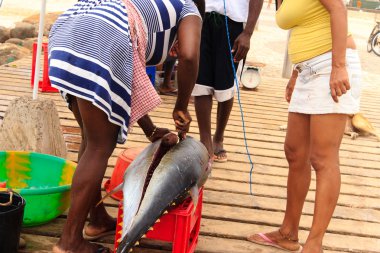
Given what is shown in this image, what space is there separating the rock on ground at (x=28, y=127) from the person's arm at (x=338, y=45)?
6.45 feet

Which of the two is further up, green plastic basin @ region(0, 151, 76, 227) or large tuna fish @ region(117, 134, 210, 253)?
large tuna fish @ region(117, 134, 210, 253)

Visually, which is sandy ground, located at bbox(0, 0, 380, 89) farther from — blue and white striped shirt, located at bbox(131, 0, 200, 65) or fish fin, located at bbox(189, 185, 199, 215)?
fish fin, located at bbox(189, 185, 199, 215)

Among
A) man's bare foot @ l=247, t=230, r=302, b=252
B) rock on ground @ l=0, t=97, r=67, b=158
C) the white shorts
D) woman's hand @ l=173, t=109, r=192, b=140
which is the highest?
the white shorts

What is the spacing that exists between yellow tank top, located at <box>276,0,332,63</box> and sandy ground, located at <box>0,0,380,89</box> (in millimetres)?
7256

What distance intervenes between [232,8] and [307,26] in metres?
1.64

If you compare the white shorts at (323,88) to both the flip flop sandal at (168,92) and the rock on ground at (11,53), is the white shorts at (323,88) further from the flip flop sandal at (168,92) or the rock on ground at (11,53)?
the rock on ground at (11,53)

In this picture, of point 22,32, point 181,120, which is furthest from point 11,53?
point 181,120

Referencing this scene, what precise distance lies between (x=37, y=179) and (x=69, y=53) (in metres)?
1.30

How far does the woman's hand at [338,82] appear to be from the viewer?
8.56 feet

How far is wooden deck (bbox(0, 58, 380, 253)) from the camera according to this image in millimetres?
3179

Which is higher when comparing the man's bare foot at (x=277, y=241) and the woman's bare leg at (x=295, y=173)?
the woman's bare leg at (x=295, y=173)

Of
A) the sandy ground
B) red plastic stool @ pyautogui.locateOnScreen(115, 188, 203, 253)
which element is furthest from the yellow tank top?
the sandy ground

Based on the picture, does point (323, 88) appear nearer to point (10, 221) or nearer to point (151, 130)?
point (151, 130)

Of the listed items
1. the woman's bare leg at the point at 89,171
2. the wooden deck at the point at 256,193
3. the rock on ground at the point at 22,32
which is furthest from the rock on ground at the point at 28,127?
the rock on ground at the point at 22,32
